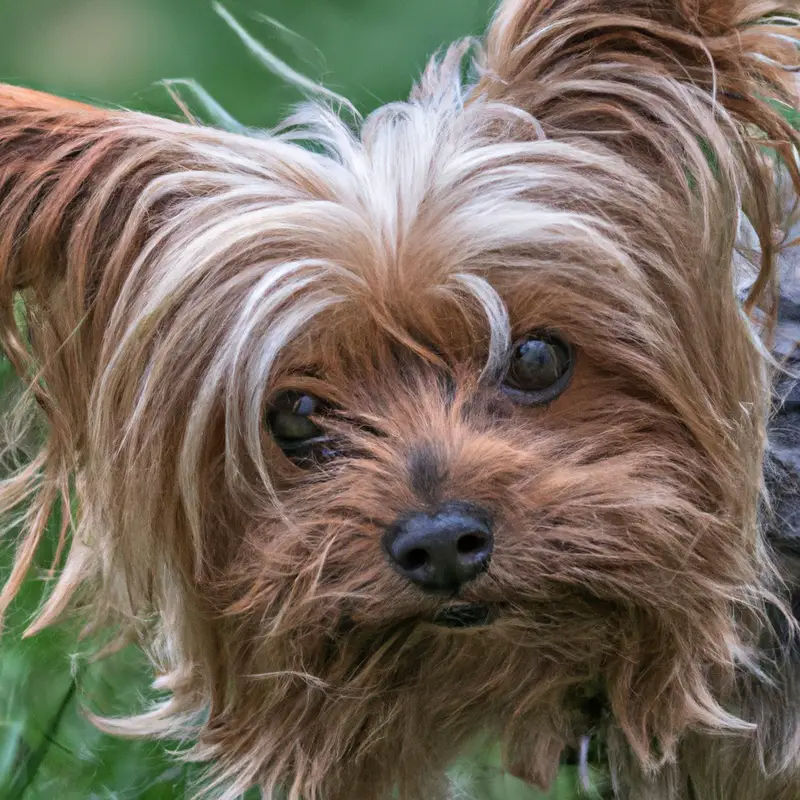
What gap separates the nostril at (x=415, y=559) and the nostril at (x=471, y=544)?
0.05 m

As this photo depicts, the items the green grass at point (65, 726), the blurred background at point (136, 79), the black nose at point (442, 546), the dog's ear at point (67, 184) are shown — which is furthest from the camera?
the green grass at point (65, 726)

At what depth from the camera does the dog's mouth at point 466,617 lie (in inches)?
61.0

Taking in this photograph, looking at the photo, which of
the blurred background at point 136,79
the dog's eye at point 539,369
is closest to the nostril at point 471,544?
the dog's eye at point 539,369

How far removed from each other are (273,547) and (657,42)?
953 mm

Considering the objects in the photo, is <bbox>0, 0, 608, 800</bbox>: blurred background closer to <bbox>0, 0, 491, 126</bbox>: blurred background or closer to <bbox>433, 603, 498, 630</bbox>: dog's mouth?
<bbox>0, 0, 491, 126</bbox>: blurred background

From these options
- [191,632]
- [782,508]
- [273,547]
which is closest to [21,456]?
[191,632]

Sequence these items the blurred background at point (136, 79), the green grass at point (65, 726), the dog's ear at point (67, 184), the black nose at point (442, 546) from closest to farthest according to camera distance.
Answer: the black nose at point (442, 546), the dog's ear at point (67, 184), the blurred background at point (136, 79), the green grass at point (65, 726)

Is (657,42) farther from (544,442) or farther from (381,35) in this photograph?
(381,35)

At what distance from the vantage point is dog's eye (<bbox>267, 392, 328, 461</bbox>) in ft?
5.32

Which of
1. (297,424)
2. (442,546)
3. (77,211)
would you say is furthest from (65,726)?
(442,546)

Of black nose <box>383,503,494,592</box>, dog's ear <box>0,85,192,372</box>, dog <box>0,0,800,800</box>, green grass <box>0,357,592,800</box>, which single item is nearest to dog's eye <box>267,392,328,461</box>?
dog <box>0,0,800,800</box>

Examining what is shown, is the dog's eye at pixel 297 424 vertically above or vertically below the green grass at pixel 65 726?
above

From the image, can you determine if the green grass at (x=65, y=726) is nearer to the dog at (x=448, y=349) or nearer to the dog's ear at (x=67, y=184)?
the dog at (x=448, y=349)

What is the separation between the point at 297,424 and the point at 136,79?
1.34 m
